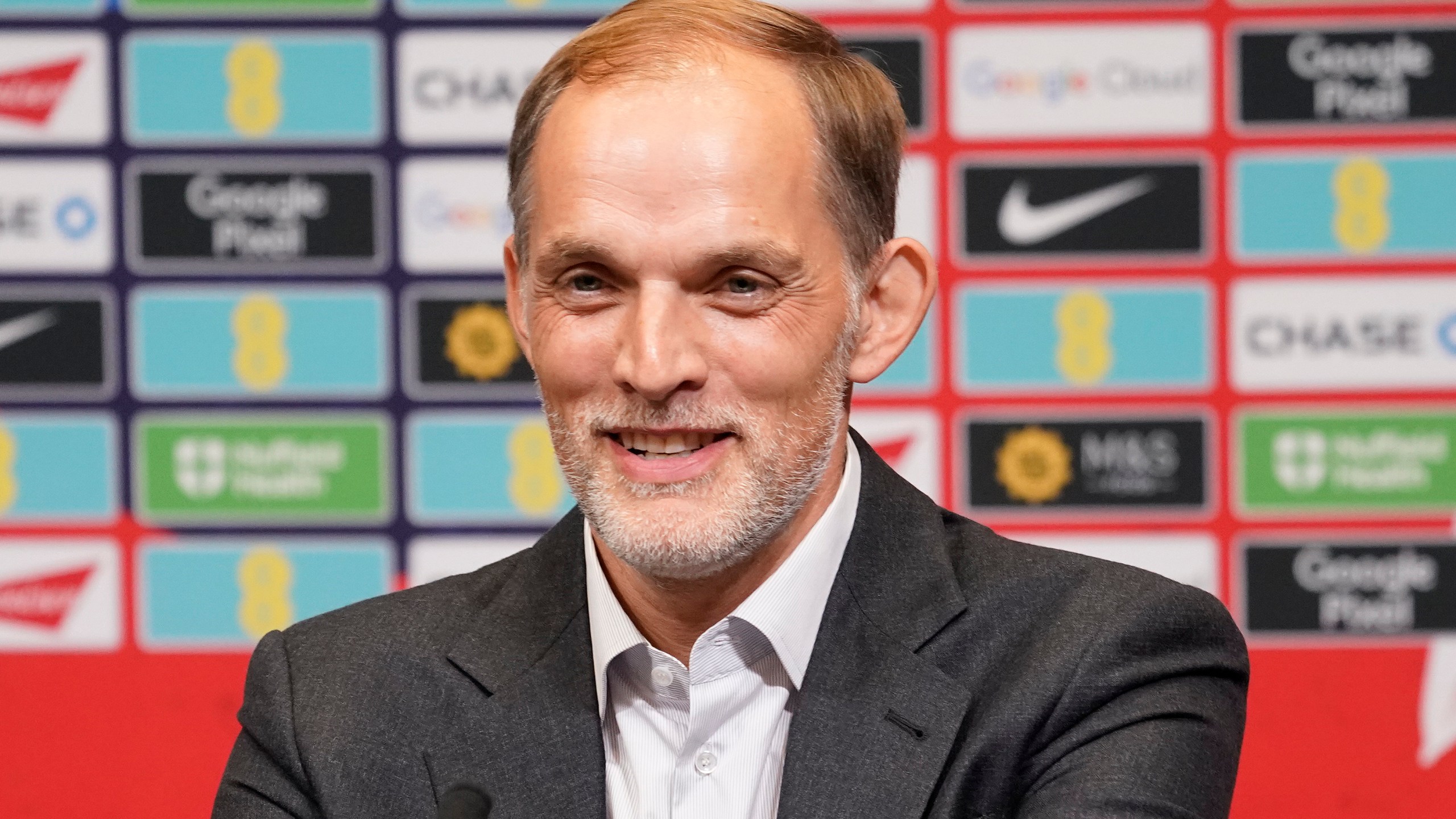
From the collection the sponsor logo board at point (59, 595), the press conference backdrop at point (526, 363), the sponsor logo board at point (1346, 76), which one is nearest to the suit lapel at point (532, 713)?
the press conference backdrop at point (526, 363)

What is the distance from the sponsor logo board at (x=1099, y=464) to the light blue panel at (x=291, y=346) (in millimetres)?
1074

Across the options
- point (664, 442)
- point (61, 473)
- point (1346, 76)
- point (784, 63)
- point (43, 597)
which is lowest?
point (43, 597)

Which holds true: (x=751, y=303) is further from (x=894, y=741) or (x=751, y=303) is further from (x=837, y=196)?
(x=894, y=741)

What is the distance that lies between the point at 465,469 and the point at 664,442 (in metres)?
1.41

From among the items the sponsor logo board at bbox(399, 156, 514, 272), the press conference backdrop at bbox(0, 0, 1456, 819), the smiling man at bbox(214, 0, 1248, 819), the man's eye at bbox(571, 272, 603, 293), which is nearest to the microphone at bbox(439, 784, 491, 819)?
the smiling man at bbox(214, 0, 1248, 819)

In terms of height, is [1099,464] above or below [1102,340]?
below

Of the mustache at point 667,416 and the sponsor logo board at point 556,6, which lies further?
the sponsor logo board at point 556,6

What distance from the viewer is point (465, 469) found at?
2578mm

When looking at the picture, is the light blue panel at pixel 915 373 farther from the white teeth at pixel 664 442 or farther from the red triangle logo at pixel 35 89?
the red triangle logo at pixel 35 89

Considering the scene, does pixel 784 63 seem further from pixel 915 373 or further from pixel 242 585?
pixel 242 585

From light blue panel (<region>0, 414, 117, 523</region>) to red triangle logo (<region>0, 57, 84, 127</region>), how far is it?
1.75 ft

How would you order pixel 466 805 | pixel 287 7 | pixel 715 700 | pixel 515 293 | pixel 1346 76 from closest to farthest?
pixel 466 805, pixel 715 700, pixel 515 293, pixel 1346 76, pixel 287 7

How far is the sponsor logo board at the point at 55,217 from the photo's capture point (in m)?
2.60

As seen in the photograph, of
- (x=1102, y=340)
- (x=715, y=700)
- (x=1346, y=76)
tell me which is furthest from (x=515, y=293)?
(x=1346, y=76)
